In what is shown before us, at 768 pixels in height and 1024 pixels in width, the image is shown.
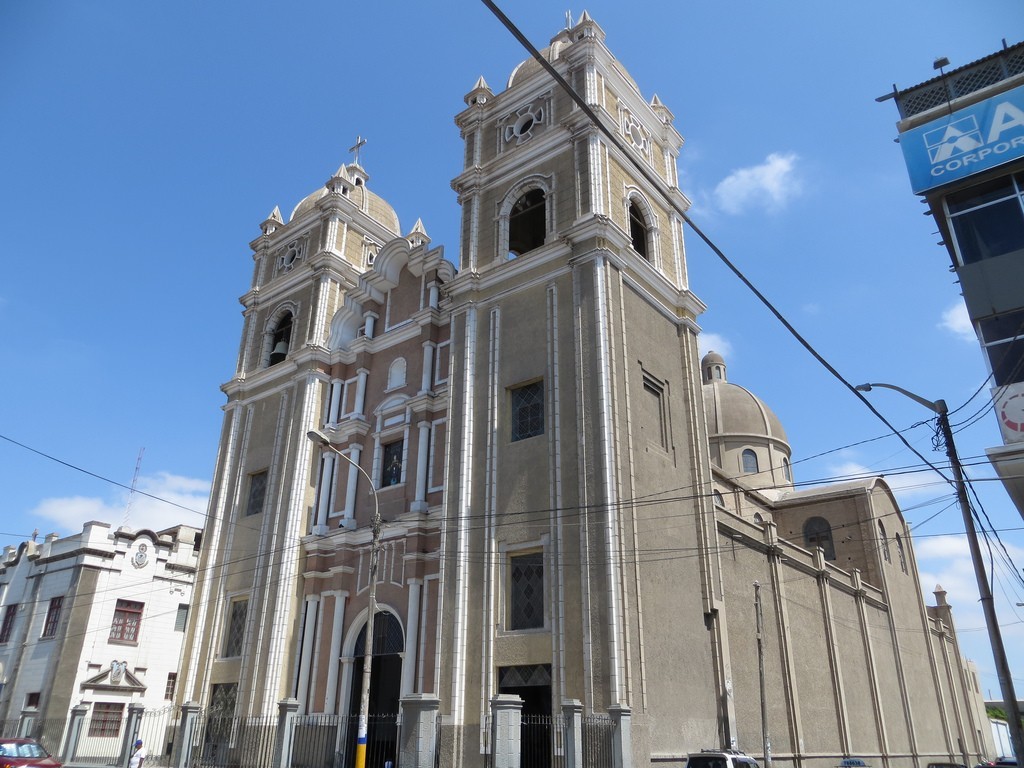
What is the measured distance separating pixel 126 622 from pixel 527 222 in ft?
68.2

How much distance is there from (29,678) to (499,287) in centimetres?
2222

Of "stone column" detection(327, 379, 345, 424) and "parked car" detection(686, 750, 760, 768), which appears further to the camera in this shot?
"stone column" detection(327, 379, 345, 424)

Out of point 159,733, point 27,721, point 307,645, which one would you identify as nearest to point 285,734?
point 307,645

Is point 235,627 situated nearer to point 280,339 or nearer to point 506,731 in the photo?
point 280,339

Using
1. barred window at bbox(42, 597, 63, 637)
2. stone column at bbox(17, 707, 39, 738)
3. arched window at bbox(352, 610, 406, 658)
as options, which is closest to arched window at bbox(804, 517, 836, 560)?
arched window at bbox(352, 610, 406, 658)

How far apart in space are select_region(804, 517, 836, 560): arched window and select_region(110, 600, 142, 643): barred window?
98.9 feet

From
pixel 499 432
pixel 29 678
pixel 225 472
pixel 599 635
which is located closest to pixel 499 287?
pixel 499 432

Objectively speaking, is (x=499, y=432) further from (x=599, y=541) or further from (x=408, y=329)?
(x=408, y=329)

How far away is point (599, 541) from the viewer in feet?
61.4

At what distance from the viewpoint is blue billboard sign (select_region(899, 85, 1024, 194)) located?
21.5 meters

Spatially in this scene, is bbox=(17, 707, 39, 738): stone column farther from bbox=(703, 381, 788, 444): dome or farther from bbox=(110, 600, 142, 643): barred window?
bbox=(703, 381, 788, 444): dome

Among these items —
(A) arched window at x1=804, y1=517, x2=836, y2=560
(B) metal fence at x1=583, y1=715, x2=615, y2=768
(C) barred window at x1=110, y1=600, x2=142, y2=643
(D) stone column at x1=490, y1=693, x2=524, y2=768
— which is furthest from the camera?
(A) arched window at x1=804, y1=517, x2=836, y2=560

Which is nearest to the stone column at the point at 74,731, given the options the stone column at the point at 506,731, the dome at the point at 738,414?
the stone column at the point at 506,731

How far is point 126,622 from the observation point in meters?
29.8
